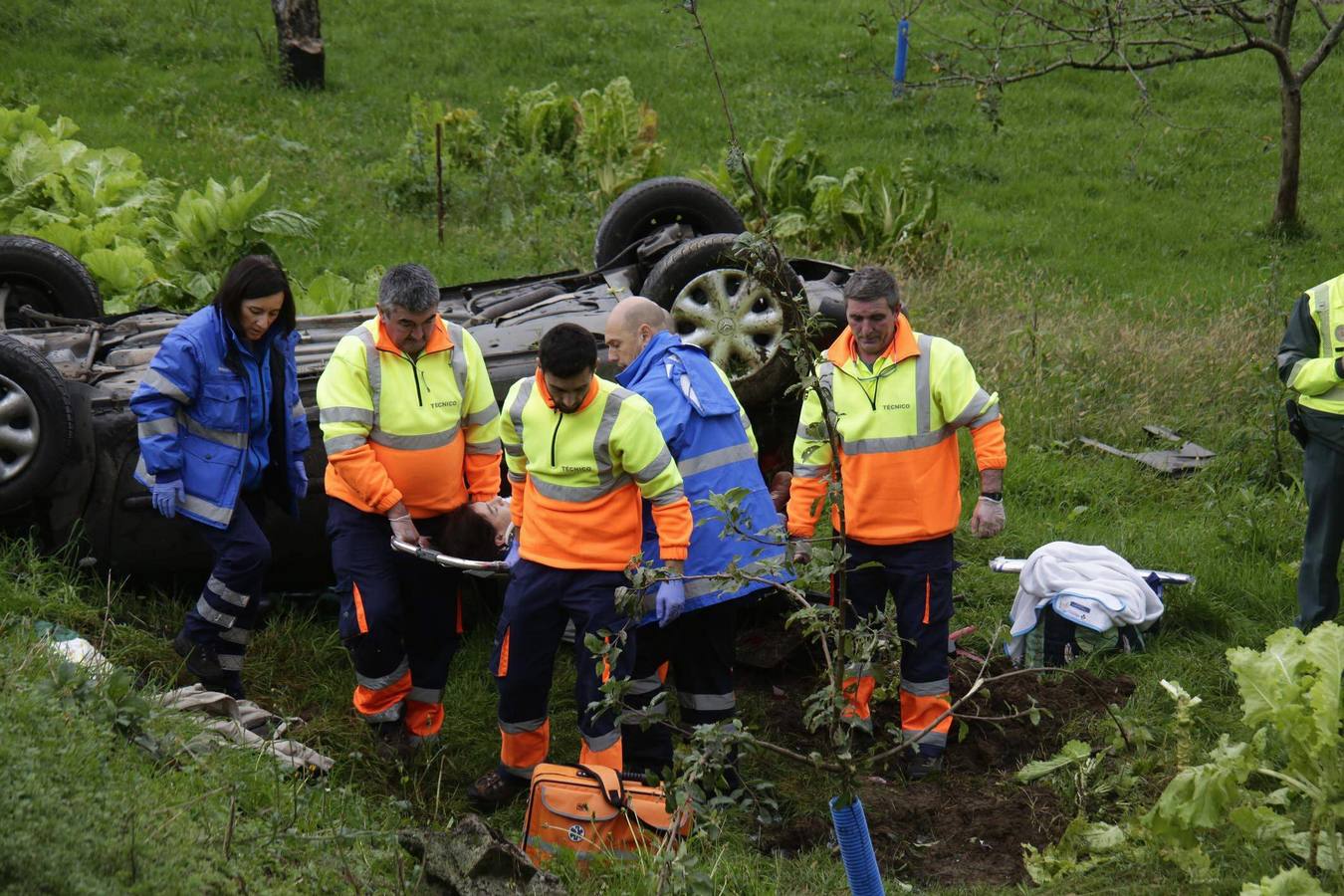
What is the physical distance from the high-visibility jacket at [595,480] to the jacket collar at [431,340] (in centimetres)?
59

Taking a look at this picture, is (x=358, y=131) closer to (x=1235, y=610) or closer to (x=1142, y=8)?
(x=1142, y=8)

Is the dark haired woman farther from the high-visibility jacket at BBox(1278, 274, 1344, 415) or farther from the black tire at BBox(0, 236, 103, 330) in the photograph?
the high-visibility jacket at BBox(1278, 274, 1344, 415)

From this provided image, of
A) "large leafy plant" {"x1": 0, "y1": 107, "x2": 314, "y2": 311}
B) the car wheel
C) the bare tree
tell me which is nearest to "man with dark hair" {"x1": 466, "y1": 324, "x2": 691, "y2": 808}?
the car wheel

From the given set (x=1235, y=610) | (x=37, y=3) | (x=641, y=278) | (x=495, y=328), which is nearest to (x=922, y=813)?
(x=1235, y=610)

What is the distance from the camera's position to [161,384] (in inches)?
212

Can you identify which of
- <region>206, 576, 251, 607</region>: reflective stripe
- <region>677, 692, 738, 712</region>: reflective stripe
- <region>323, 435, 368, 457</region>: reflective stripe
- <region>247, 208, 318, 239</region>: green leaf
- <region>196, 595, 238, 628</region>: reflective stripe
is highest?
<region>323, 435, 368, 457</region>: reflective stripe

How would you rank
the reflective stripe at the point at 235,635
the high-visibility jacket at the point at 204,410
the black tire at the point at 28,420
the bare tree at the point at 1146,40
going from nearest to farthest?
the high-visibility jacket at the point at 204,410 < the reflective stripe at the point at 235,635 < the black tire at the point at 28,420 < the bare tree at the point at 1146,40

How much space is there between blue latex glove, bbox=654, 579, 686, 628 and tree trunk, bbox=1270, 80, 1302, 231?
1087 centimetres

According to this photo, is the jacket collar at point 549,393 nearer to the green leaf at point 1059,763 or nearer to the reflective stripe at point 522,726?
the reflective stripe at point 522,726

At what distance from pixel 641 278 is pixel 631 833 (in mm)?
3851

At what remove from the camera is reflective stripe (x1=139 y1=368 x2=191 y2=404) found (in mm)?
5379

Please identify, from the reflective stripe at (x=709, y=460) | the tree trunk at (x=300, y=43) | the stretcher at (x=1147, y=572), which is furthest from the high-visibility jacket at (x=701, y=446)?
the tree trunk at (x=300, y=43)

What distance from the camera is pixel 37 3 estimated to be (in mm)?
20109

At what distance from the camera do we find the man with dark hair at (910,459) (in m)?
5.47
